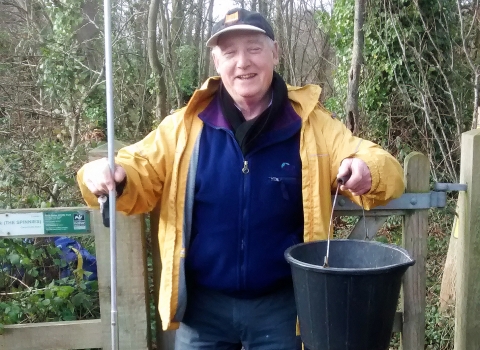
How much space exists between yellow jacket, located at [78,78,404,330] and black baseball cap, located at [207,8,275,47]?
0.26 m

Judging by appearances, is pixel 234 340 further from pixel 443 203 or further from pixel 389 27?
pixel 389 27

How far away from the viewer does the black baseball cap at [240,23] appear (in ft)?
7.29

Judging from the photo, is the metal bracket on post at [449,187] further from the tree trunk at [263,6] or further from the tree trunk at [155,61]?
the tree trunk at [263,6]

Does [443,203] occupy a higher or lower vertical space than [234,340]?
higher

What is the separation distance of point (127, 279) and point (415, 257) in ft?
4.65

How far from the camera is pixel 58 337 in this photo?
2.55 meters

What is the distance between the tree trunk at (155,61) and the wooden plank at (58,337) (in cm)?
524

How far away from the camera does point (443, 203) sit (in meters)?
2.54

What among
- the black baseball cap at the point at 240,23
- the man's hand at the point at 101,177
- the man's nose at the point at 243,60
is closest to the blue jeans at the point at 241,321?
the man's hand at the point at 101,177

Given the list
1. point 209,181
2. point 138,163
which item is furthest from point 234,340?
point 138,163

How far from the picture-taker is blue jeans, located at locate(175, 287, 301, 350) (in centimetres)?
233

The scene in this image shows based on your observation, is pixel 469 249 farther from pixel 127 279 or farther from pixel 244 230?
pixel 127 279

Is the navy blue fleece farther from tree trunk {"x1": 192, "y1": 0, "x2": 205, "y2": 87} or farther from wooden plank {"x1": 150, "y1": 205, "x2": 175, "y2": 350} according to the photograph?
tree trunk {"x1": 192, "y1": 0, "x2": 205, "y2": 87}

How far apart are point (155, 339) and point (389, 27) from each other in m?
6.39
